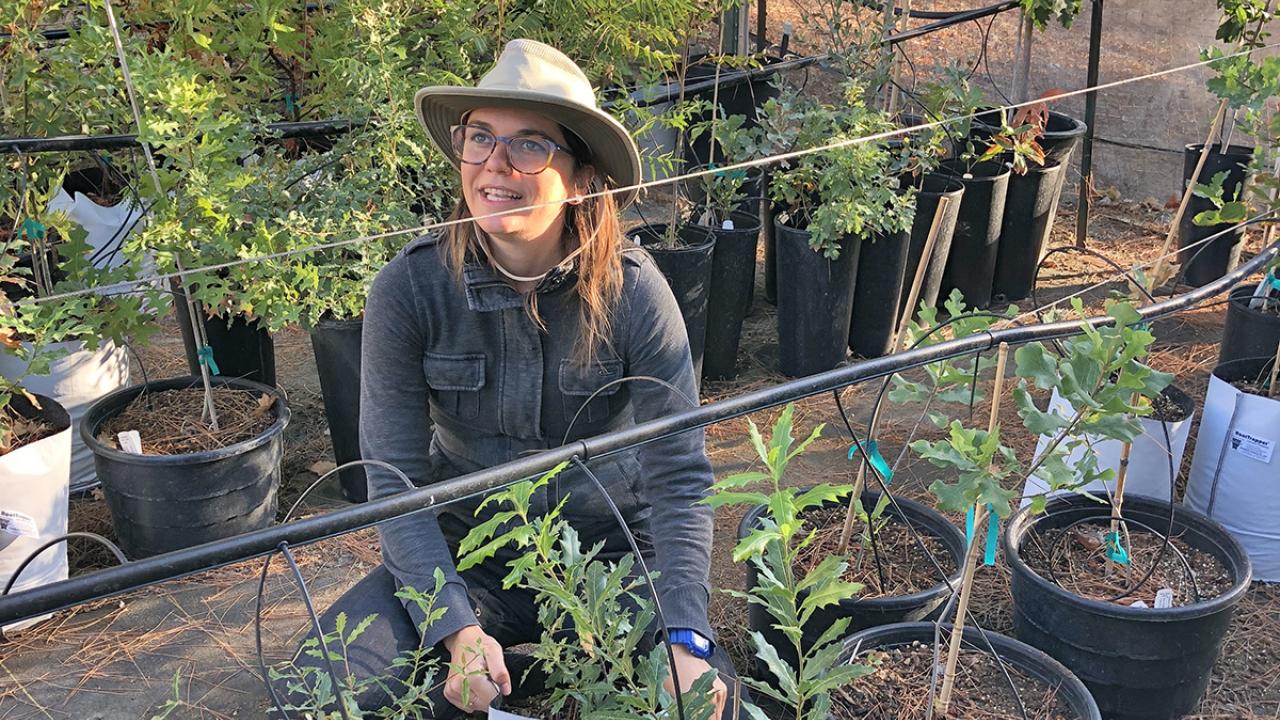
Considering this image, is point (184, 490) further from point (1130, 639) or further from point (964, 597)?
point (1130, 639)

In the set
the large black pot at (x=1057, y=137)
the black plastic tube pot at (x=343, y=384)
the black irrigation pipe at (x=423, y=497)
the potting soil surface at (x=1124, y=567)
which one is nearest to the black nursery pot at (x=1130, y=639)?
the potting soil surface at (x=1124, y=567)

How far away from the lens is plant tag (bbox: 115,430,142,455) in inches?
107

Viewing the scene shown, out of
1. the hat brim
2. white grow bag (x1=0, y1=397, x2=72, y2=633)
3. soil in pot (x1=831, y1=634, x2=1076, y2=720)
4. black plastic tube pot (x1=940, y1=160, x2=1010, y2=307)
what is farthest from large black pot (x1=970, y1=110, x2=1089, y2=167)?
white grow bag (x1=0, y1=397, x2=72, y2=633)

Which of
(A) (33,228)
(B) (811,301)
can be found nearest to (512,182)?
(A) (33,228)

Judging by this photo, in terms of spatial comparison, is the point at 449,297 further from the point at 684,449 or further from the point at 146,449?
the point at 146,449

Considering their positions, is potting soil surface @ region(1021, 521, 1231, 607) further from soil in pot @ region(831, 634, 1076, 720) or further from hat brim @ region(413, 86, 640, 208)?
hat brim @ region(413, 86, 640, 208)

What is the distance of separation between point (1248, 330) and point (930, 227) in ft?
4.28

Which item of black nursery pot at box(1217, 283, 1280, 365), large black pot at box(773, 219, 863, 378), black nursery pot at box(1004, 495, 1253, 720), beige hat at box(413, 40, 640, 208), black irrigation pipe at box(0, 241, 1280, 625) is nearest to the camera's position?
black irrigation pipe at box(0, 241, 1280, 625)

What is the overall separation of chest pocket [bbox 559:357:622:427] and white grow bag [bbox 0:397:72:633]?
53.8 inches

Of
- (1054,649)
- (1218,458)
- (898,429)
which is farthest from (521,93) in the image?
(898,429)

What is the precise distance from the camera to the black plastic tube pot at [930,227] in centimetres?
425

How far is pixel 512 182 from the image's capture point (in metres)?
1.85

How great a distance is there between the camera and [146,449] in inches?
110

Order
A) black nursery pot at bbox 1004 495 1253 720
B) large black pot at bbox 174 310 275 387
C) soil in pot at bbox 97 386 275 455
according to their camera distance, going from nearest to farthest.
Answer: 1. black nursery pot at bbox 1004 495 1253 720
2. soil in pot at bbox 97 386 275 455
3. large black pot at bbox 174 310 275 387
